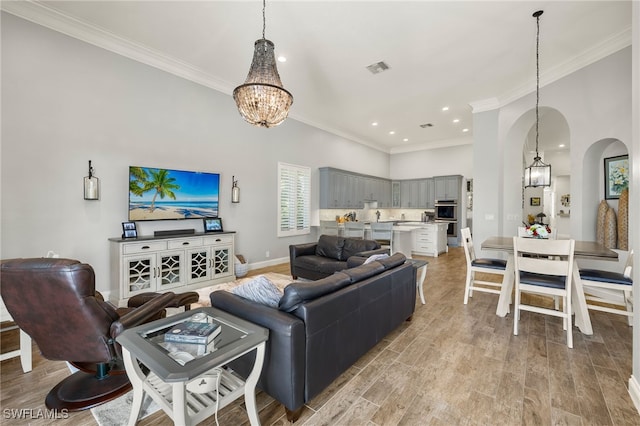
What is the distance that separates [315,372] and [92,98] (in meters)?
4.32

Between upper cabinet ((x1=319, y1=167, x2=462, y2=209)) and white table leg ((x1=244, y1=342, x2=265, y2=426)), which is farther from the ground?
upper cabinet ((x1=319, y1=167, x2=462, y2=209))

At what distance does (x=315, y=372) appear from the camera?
5.63 feet

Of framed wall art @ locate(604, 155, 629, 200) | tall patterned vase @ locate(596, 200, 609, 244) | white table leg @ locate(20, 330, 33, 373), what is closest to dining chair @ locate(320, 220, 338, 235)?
tall patterned vase @ locate(596, 200, 609, 244)

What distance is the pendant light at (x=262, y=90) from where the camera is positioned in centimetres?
265

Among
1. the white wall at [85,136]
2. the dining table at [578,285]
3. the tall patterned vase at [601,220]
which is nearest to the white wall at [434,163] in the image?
the tall patterned vase at [601,220]

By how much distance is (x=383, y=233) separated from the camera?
615cm

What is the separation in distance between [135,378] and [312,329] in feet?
3.34

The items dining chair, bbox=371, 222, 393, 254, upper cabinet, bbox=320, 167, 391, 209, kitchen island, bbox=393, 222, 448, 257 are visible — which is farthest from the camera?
kitchen island, bbox=393, 222, 448, 257

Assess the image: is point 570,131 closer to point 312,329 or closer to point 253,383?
point 312,329

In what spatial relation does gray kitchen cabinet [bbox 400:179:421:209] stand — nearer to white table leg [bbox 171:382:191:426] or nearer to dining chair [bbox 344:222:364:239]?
dining chair [bbox 344:222:364:239]

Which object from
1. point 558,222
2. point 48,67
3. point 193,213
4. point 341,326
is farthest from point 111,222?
point 558,222

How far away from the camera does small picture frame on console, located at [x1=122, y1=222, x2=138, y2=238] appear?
371 centimetres

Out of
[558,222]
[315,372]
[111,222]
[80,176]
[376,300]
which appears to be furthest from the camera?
[558,222]

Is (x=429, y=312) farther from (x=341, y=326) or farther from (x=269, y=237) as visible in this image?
(x=269, y=237)
